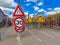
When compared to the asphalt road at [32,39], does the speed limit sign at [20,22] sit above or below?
above

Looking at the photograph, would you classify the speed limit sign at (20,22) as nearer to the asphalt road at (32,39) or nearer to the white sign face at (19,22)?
the white sign face at (19,22)

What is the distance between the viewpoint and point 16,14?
36.0 ft

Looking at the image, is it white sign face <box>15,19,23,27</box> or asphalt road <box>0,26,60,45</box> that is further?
asphalt road <box>0,26,60,45</box>

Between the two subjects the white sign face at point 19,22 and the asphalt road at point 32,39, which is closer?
the white sign face at point 19,22

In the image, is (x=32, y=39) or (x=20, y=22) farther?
(x=32, y=39)

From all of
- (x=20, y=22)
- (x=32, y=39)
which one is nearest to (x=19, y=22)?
(x=20, y=22)

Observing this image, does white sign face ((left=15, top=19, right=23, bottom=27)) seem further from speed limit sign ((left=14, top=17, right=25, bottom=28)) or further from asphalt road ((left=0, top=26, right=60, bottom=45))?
asphalt road ((left=0, top=26, right=60, bottom=45))

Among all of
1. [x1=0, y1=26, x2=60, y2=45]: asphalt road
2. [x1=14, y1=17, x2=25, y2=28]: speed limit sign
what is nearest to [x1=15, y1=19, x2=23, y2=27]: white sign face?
[x1=14, y1=17, x2=25, y2=28]: speed limit sign

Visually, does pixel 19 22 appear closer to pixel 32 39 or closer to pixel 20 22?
pixel 20 22

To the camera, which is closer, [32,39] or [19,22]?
[19,22]

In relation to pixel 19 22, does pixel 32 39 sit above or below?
below

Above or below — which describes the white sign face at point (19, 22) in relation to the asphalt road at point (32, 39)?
above

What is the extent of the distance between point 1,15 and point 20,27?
42.6 inches

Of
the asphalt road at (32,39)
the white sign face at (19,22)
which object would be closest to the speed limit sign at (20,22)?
the white sign face at (19,22)
